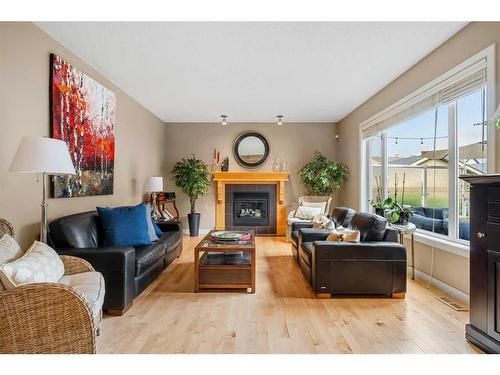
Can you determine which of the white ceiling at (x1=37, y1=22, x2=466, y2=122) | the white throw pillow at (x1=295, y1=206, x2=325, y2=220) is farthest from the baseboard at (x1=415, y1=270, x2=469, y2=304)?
the white ceiling at (x1=37, y1=22, x2=466, y2=122)

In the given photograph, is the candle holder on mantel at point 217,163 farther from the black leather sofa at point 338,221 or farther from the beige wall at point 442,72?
the beige wall at point 442,72

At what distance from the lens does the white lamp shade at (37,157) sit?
2.12 meters

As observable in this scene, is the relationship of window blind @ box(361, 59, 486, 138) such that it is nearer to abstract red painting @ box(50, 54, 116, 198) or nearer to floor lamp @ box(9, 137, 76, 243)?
floor lamp @ box(9, 137, 76, 243)

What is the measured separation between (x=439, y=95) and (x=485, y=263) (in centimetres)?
199

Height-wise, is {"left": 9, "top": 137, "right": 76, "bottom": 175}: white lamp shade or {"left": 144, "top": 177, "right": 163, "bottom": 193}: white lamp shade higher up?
{"left": 9, "top": 137, "right": 76, "bottom": 175}: white lamp shade

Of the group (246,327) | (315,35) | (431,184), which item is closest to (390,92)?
(431,184)

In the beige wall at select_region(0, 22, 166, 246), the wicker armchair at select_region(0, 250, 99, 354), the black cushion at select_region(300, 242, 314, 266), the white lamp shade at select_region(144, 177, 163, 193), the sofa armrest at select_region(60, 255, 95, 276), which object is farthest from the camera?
the white lamp shade at select_region(144, 177, 163, 193)

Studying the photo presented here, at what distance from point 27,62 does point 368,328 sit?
3671 mm

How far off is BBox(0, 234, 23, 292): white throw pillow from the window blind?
3936 millimetres

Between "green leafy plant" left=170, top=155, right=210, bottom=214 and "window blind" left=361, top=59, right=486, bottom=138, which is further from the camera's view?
"green leafy plant" left=170, top=155, right=210, bottom=214

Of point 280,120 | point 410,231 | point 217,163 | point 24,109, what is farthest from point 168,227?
point 280,120

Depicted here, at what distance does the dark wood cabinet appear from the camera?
1.90 meters

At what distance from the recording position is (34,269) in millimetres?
1844
